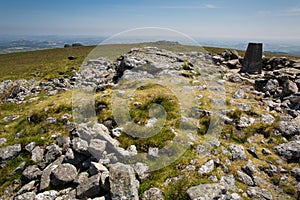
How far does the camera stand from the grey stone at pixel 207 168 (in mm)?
8587

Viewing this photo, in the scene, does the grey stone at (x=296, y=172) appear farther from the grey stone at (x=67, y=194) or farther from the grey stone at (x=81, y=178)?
the grey stone at (x=67, y=194)

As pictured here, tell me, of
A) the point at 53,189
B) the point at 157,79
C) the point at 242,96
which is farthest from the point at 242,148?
the point at 157,79

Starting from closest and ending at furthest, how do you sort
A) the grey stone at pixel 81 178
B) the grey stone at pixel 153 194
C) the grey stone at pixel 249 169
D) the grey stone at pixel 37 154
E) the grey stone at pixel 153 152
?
the grey stone at pixel 153 194 → the grey stone at pixel 81 178 → the grey stone at pixel 249 169 → the grey stone at pixel 153 152 → the grey stone at pixel 37 154

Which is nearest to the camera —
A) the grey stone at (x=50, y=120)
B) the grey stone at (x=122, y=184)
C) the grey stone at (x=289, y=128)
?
the grey stone at (x=122, y=184)

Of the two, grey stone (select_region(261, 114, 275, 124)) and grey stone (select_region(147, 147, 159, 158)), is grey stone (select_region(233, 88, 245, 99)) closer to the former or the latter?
grey stone (select_region(261, 114, 275, 124))

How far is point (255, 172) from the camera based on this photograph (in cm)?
894

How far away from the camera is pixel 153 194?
7602 millimetres

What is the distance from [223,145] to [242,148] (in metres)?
0.84

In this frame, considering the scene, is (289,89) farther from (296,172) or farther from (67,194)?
(67,194)

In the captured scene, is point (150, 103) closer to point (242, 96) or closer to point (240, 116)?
point (240, 116)

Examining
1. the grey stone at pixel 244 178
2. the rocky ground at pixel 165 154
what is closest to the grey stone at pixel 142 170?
the rocky ground at pixel 165 154

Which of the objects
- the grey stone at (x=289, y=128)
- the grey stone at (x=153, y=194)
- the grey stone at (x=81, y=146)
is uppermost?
the grey stone at (x=289, y=128)

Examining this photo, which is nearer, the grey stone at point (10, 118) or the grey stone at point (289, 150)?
the grey stone at point (289, 150)

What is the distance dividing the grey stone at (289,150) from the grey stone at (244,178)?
249cm
